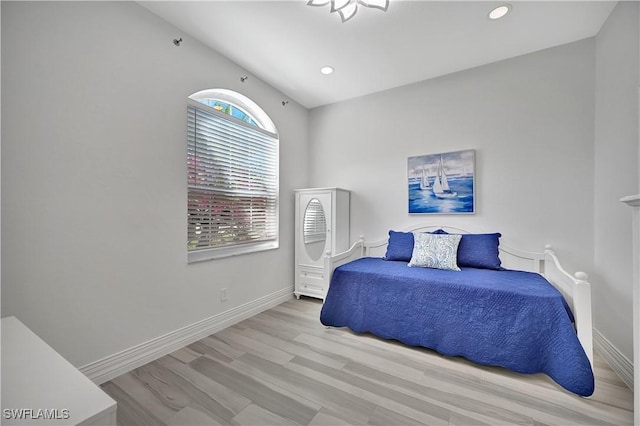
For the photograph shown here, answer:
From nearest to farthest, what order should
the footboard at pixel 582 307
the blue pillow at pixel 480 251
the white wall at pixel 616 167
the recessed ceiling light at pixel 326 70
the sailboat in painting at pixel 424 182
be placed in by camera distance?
the footboard at pixel 582 307
the white wall at pixel 616 167
the blue pillow at pixel 480 251
the recessed ceiling light at pixel 326 70
the sailboat in painting at pixel 424 182

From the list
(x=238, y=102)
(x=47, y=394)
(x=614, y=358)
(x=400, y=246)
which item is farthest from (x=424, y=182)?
A: (x=47, y=394)

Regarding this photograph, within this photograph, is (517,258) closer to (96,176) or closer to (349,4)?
(349,4)

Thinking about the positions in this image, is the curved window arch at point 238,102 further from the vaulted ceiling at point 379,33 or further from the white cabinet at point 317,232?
the white cabinet at point 317,232

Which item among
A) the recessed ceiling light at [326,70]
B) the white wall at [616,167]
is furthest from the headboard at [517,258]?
the recessed ceiling light at [326,70]

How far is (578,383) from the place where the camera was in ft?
5.09

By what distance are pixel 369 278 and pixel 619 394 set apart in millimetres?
1637

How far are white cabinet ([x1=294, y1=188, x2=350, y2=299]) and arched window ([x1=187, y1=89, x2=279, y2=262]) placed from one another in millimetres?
362

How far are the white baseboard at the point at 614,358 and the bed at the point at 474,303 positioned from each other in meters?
0.28

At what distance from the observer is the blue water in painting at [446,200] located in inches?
112

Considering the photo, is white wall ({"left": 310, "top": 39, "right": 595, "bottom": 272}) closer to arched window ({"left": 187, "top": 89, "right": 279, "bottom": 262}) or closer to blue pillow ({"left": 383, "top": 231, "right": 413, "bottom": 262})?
blue pillow ({"left": 383, "top": 231, "right": 413, "bottom": 262})

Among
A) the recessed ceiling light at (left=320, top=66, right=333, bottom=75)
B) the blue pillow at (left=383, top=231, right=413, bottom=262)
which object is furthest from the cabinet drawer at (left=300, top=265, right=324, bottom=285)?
the recessed ceiling light at (left=320, top=66, right=333, bottom=75)

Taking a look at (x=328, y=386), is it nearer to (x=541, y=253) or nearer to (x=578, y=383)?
(x=578, y=383)

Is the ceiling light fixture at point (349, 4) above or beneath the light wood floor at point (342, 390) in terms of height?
above

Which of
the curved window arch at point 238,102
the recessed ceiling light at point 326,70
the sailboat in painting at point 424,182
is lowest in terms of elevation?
the sailboat in painting at point 424,182
